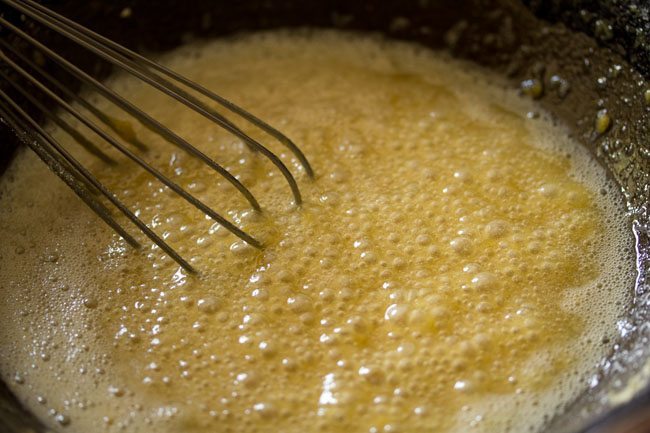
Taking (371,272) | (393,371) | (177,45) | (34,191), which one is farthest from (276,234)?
(177,45)

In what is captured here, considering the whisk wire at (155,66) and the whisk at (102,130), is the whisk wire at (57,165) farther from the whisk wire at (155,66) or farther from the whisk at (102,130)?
the whisk wire at (155,66)

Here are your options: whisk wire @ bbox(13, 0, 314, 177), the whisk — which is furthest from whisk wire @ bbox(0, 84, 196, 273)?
whisk wire @ bbox(13, 0, 314, 177)

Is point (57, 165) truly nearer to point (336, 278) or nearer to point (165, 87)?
point (165, 87)

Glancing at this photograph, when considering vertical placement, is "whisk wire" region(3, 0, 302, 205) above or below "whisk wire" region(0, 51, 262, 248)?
above

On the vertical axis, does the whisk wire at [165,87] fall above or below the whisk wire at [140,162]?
above

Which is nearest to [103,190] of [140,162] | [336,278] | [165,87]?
[140,162]

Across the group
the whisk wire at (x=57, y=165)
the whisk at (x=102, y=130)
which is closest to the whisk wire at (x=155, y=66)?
the whisk at (x=102, y=130)

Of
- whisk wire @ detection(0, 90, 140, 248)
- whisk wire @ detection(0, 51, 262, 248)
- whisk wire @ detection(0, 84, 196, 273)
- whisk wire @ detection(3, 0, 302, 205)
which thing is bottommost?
whisk wire @ detection(0, 90, 140, 248)

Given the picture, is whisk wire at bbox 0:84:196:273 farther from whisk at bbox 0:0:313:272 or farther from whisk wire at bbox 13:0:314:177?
whisk wire at bbox 13:0:314:177
